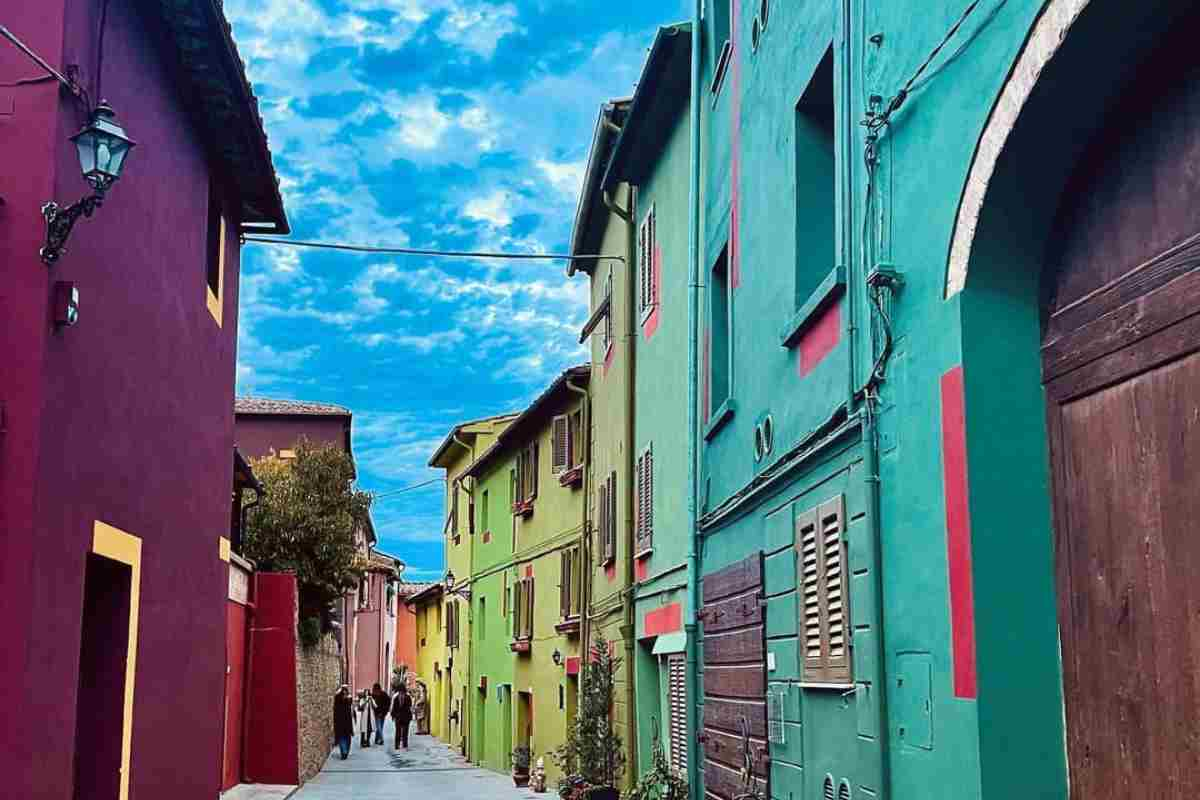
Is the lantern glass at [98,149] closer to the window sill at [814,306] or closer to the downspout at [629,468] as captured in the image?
the window sill at [814,306]

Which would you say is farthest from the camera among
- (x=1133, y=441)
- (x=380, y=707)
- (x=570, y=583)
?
(x=380, y=707)

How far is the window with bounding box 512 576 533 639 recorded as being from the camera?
26.1 metres

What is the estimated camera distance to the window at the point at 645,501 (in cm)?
1498

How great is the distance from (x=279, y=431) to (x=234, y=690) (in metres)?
15.2

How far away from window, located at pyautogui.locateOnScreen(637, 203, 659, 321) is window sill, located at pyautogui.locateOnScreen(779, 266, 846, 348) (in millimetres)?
7408

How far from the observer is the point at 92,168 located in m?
6.91

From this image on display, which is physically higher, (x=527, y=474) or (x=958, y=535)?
(x=527, y=474)

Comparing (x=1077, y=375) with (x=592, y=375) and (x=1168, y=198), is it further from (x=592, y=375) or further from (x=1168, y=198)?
(x=592, y=375)

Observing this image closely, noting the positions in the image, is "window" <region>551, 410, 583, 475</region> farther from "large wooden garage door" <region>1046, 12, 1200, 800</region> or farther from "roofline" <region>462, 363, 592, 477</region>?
"large wooden garage door" <region>1046, 12, 1200, 800</region>

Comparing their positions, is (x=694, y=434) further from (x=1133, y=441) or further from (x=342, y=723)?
(x=342, y=723)

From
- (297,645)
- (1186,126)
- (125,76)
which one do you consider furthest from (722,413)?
(297,645)

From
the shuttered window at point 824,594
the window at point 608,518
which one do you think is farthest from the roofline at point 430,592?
the shuttered window at point 824,594

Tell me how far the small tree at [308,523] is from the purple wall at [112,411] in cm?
1300

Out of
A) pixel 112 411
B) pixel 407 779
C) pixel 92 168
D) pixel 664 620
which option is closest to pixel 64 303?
pixel 92 168
